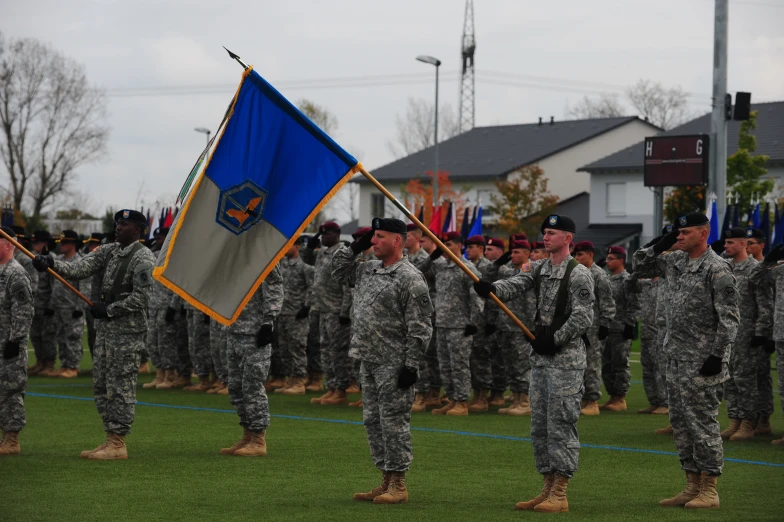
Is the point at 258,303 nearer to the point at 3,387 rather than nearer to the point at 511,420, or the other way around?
the point at 3,387

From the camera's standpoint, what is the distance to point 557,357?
866 centimetres

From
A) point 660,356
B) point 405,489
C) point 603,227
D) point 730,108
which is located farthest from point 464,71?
point 405,489

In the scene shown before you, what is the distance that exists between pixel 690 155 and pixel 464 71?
52.0 meters

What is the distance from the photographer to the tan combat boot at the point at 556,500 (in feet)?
27.8

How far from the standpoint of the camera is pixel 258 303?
37.5 feet

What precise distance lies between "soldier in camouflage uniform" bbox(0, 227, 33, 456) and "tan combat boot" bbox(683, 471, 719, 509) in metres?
6.37

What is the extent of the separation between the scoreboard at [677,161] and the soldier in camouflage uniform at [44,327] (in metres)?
11.5

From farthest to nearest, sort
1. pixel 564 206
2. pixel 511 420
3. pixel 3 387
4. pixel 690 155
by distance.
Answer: pixel 564 206
pixel 690 155
pixel 511 420
pixel 3 387

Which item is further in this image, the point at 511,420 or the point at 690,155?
the point at 690,155

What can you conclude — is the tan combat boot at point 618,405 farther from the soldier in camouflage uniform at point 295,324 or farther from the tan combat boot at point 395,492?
the tan combat boot at point 395,492

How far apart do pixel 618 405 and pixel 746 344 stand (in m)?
3.28

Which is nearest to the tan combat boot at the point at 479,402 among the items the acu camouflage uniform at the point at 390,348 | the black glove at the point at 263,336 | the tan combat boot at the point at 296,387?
the tan combat boot at the point at 296,387

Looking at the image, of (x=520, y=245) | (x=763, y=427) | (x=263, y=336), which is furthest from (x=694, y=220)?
(x=520, y=245)

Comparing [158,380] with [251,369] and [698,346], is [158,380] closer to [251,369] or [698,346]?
[251,369]
